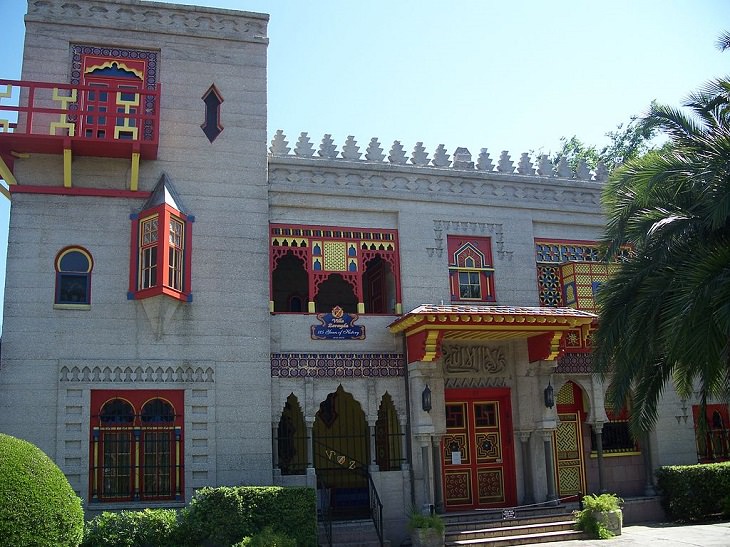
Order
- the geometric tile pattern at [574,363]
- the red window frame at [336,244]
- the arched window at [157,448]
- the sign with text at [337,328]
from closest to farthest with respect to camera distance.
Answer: the arched window at [157,448], the sign with text at [337,328], the red window frame at [336,244], the geometric tile pattern at [574,363]

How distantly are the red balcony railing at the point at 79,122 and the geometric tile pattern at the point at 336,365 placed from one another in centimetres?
488

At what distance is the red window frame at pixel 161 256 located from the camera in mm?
14562

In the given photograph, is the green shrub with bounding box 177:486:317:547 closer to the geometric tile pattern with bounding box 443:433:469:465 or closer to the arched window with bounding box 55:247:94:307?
the geometric tile pattern with bounding box 443:433:469:465

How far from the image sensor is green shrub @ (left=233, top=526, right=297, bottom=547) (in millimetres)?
12375

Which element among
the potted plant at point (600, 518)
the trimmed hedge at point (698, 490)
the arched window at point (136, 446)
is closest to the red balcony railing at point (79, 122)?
the arched window at point (136, 446)

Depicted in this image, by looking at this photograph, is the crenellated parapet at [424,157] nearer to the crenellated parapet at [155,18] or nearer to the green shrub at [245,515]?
the crenellated parapet at [155,18]

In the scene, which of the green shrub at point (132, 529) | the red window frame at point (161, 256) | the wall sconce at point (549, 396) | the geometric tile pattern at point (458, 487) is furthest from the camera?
the geometric tile pattern at point (458, 487)

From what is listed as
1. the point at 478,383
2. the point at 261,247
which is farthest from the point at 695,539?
the point at 261,247

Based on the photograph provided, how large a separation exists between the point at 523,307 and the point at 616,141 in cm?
2287

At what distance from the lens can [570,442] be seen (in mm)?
17594

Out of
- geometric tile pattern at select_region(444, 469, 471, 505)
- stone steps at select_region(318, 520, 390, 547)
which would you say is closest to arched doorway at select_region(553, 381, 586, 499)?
geometric tile pattern at select_region(444, 469, 471, 505)

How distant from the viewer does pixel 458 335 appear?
53.4ft

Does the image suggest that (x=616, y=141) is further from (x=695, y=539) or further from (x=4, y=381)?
(x=4, y=381)

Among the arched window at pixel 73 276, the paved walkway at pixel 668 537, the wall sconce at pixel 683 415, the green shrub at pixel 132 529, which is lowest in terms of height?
the paved walkway at pixel 668 537
